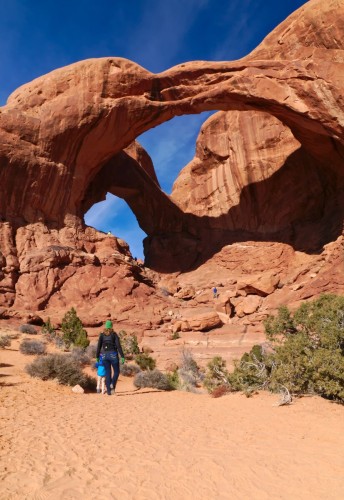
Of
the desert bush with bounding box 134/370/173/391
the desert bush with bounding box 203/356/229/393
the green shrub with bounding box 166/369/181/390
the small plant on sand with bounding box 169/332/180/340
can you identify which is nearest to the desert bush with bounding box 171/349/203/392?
the green shrub with bounding box 166/369/181/390

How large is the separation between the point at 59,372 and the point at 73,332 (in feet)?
27.3

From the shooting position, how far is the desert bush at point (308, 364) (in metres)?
6.98

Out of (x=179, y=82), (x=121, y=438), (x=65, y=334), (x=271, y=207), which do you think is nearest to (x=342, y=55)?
(x=179, y=82)

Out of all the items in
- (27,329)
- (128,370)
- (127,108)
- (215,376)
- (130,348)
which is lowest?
(128,370)

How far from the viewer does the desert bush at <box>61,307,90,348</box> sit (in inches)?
632

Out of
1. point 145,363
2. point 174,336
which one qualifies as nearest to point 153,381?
point 145,363

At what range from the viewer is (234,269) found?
92.6 feet

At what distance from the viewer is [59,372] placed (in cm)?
912

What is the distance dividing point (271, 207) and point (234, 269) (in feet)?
19.9

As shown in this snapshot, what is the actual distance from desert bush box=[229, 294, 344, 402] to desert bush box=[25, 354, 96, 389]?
12.1 ft

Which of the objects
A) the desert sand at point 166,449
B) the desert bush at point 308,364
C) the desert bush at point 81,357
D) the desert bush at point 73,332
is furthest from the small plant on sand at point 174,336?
the desert sand at point 166,449

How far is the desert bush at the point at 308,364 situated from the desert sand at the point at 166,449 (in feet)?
1.61

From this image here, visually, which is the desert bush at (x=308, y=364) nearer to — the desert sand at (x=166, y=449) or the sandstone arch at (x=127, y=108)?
the desert sand at (x=166, y=449)

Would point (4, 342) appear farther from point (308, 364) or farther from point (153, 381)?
point (308, 364)
